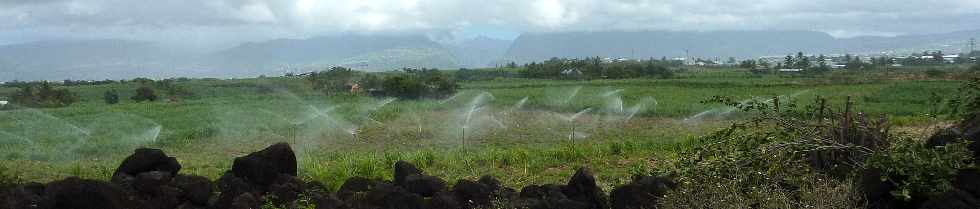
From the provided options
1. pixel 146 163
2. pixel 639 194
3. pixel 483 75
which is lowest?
pixel 639 194

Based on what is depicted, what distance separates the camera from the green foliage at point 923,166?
660 centimetres

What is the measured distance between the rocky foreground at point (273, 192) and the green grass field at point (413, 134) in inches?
53.5

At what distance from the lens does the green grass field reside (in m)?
12.3

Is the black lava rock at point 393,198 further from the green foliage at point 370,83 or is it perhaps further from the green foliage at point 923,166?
the green foliage at point 370,83

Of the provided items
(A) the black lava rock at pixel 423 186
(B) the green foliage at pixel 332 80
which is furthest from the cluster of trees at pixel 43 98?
(A) the black lava rock at pixel 423 186

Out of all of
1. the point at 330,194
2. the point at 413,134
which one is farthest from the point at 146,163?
the point at 413,134

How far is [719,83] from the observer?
158 feet

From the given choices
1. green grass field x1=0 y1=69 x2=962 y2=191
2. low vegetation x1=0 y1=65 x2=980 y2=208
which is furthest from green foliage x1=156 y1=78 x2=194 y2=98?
green grass field x1=0 y1=69 x2=962 y2=191

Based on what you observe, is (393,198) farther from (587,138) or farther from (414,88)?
(414,88)

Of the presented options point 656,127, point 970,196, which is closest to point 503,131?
point 656,127

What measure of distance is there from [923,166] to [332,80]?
161 feet

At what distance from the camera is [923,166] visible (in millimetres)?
6660

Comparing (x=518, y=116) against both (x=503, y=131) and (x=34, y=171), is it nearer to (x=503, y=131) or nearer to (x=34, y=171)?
(x=503, y=131)

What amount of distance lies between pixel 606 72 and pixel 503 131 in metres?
44.4
